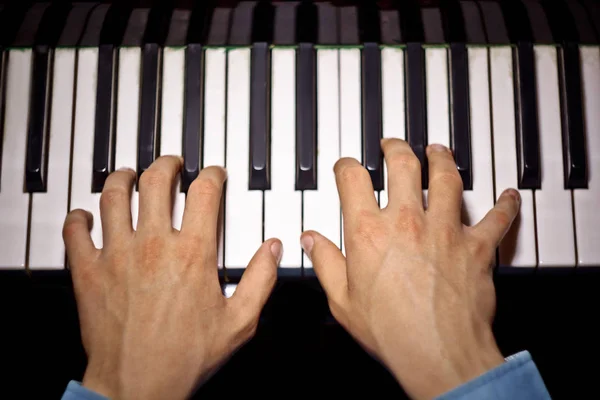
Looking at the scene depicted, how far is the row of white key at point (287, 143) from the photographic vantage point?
98 centimetres

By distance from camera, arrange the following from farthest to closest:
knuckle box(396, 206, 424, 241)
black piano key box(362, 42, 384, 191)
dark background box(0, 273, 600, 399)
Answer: dark background box(0, 273, 600, 399) < black piano key box(362, 42, 384, 191) < knuckle box(396, 206, 424, 241)

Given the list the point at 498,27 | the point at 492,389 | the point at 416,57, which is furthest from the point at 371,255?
the point at 498,27

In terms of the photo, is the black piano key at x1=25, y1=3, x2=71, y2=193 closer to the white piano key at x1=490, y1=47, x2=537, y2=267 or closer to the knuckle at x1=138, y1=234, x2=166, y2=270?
the knuckle at x1=138, y1=234, x2=166, y2=270

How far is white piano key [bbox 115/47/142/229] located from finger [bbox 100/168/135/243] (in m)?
0.06

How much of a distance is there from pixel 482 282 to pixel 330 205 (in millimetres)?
310

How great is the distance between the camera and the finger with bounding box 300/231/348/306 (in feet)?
2.99

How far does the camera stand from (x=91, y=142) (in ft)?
3.32

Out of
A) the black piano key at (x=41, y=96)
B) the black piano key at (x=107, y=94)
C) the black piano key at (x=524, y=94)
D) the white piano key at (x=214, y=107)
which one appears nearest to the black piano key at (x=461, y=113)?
the black piano key at (x=524, y=94)

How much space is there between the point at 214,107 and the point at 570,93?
72 centimetres

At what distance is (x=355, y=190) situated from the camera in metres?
0.92

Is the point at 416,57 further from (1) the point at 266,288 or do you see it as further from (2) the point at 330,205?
(1) the point at 266,288

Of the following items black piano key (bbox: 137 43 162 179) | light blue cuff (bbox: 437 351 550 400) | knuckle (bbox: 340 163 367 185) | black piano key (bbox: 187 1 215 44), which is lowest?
light blue cuff (bbox: 437 351 550 400)

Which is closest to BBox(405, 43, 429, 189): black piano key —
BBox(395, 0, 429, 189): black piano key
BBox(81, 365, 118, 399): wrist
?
BBox(395, 0, 429, 189): black piano key

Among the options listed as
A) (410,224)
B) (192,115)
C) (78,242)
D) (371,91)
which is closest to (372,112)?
(371,91)
